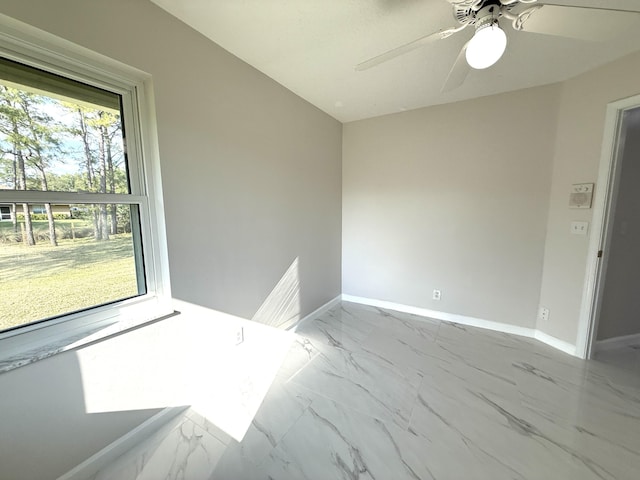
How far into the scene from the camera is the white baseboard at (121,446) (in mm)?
1193

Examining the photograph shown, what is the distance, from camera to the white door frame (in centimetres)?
187

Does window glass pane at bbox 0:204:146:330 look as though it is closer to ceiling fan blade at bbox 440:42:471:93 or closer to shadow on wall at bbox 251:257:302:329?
shadow on wall at bbox 251:257:302:329

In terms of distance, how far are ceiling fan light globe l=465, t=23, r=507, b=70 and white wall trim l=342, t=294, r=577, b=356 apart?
2.54 m

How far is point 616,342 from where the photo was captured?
2367mm

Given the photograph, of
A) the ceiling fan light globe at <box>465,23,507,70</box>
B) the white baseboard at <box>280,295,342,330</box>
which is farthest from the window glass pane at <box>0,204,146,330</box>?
the ceiling fan light globe at <box>465,23,507,70</box>

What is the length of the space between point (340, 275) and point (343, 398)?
1.88 meters

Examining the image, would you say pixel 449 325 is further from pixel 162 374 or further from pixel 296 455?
pixel 162 374

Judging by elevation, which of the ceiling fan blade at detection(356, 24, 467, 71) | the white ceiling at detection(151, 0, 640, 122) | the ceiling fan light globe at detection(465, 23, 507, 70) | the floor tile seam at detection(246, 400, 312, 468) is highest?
the white ceiling at detection(151, 0, 640, 122)

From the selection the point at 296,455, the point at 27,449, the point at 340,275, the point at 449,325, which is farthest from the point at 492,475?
the point at 340,275

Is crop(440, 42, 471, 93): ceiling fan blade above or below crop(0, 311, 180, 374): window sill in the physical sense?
above

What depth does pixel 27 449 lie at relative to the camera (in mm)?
1039

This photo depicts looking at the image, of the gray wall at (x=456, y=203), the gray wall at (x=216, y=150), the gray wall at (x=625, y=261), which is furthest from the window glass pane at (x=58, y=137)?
the gray wall at (x=625, y=261)

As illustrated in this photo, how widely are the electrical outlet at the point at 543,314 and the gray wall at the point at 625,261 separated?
17.5 inches

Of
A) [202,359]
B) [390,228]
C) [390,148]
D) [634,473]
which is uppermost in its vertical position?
[390,148]
